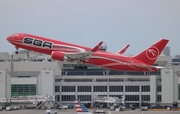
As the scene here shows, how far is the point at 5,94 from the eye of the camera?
614 ft

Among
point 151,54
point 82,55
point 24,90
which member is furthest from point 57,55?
point 24,90

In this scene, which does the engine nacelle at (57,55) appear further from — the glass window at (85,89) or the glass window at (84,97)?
the glass window at (85,89)

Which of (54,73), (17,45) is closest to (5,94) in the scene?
(54,73)

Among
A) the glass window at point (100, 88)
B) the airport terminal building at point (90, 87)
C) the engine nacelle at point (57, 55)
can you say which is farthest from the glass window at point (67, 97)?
the engine nacelle at point (57, 55)

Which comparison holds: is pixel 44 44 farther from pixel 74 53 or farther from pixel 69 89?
pixel 69 89

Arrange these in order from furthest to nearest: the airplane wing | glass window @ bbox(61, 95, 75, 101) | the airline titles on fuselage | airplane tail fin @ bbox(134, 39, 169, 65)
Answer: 1. glass window @ bbox(61, 95, 75, 101)
2. airplane tail fin @ bbox(134, 39, 169, 65)
3. the airline titles on fuselage
4. the airplane wing

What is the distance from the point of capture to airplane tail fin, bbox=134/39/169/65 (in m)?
121

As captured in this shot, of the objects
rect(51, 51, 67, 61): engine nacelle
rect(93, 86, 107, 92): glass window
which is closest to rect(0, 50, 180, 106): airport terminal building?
rect(93, 86, 107, 92): glass window

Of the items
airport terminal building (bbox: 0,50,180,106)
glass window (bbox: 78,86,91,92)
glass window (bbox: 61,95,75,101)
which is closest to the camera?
airport terminal building (bbox: 0,50,180,106)

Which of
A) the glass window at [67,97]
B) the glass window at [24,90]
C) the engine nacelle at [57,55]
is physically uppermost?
the engine nacelle at [57,55]

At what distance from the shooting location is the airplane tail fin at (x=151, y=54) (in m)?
121

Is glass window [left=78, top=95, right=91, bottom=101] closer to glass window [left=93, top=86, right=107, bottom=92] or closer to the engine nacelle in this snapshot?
glass window [left=93, top=86, right=107, bottom=92]

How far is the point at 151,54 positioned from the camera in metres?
122

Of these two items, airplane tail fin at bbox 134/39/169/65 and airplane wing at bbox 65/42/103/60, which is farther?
airplane tail fin at bbox 134/39/169/65
